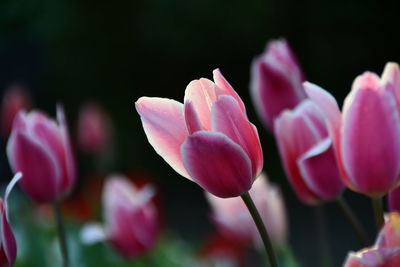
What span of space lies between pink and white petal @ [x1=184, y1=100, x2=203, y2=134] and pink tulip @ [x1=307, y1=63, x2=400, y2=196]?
0.25ft

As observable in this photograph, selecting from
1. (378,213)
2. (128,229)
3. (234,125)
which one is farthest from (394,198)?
(128,229)

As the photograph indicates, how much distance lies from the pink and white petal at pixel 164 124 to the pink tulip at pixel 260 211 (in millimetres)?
272

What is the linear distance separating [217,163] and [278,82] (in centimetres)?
25

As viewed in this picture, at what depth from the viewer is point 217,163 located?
1.46ft

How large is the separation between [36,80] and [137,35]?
0.99 m

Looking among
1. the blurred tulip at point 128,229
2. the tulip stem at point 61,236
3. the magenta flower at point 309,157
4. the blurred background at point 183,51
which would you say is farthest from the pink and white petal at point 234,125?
the blurred background at point 183,51

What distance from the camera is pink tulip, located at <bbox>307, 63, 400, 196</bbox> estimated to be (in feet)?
1.51

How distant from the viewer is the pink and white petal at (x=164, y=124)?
1.47 ft

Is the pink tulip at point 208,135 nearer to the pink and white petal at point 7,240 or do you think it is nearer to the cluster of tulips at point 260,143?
the cluster of tulips at point 260,143

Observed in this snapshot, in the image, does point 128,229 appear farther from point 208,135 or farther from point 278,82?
point 208,135

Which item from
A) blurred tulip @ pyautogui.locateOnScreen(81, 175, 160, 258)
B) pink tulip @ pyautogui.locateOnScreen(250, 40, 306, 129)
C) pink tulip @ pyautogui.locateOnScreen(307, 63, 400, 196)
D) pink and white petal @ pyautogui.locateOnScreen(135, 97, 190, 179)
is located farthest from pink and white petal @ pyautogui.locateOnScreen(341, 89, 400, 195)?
blurred tulip @ pyautogui.locateOnScreen(81, 175, 160, 258)

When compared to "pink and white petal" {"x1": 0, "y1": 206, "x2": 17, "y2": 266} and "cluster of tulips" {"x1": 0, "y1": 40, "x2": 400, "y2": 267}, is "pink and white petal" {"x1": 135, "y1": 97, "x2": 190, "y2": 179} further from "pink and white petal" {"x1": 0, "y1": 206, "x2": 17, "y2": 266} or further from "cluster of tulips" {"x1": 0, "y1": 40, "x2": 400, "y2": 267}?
"pink and white petal" {"x1": 0, "y1": 206, "x2": 17, "y2": 266}

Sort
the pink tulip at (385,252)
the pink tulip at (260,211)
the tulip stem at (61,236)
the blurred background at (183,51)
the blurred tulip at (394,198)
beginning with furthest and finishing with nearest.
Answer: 1. the blurred background at (183,51)
2. the pink tulip at (260,211)
3. the tulip stem at (61,236)
4. the blurred tulip at (394,198)
5. the pink tulip at (385,252)

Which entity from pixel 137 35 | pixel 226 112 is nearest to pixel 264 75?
pixel 226 112
